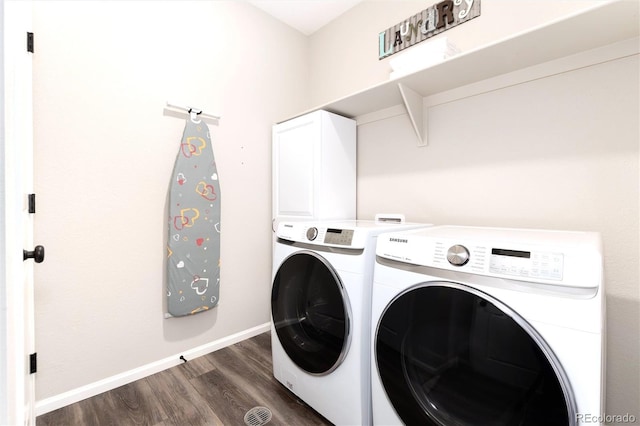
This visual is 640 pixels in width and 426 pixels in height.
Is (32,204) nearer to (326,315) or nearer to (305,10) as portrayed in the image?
(326,315)

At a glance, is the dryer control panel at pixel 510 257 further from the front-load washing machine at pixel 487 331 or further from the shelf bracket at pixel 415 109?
the shelf bracket at pixel 415 109

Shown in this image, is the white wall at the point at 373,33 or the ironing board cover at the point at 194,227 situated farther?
the ironing board cover at the point at 194,227

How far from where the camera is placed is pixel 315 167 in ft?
6.34

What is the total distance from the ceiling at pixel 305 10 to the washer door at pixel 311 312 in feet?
6.56

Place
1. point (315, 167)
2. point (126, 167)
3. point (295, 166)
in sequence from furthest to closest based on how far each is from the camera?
Result: point (295, 166) < point (315, 167) < point (126, 167)

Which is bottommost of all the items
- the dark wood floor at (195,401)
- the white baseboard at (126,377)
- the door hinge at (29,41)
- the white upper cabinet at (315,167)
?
the dark wood floor at (195,401)

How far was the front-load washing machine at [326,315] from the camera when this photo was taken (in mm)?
1194

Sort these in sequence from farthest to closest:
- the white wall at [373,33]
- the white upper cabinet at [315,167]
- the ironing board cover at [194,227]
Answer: the white upper cabinet at [315,167]
the ironing board cover at [194,227]
the white wall at [373,33]

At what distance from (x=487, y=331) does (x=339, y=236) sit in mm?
655

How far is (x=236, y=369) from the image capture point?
1799 millimetres

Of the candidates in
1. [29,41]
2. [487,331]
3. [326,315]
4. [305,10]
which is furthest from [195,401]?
[305,10]

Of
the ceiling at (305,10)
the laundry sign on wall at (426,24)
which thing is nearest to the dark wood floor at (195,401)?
the laundry sign on wall at (426,24)

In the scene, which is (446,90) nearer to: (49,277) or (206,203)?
(206,203)

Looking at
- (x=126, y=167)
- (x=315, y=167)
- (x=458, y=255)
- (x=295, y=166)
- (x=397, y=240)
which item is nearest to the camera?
(x=458, y=255)
